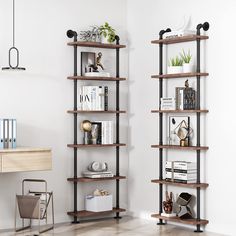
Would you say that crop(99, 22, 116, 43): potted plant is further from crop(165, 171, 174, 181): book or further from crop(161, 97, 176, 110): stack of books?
crop(165, 171, 174, 181): book

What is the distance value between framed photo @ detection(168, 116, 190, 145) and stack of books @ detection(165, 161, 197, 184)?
0.27 m

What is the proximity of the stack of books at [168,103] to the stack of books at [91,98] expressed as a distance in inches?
26.7

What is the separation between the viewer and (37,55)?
6.40 meters

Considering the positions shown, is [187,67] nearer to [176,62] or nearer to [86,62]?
[176,62]

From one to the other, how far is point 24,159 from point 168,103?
1.66 meters

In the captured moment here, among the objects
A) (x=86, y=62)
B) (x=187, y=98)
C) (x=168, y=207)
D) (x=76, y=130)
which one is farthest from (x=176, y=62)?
(x=168, y=207)

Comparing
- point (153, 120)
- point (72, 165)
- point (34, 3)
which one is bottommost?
point (72, 165)

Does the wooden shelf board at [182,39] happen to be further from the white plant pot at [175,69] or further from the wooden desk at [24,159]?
the wooden desk at [24,159]

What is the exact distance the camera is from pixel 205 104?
20.2 ft

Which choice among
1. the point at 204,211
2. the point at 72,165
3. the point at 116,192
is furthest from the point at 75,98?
the point at 204,211

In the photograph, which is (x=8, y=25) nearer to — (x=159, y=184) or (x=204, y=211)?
(x=159, y=184)

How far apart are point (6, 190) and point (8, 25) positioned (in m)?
1.68

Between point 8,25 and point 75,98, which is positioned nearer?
point 8,25

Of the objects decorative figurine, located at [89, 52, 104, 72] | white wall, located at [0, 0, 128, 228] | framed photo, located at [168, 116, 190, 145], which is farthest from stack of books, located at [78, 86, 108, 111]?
framed photo, located at [168, 116, 190, 145]
